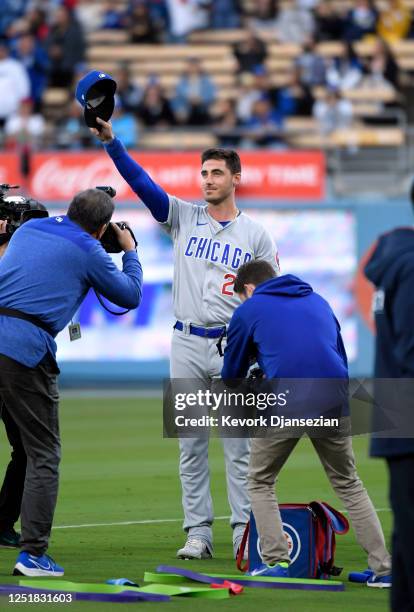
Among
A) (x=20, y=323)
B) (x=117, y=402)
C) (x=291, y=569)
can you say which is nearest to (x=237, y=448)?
(x=291, y=569)

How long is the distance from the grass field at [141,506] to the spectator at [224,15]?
1218 centimetres

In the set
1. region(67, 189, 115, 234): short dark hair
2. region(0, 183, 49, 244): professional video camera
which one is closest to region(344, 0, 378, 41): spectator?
region(0, 183, 49, 244): professional video camera

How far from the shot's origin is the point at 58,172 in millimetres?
24656

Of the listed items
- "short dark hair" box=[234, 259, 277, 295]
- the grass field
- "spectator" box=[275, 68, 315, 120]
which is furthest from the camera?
"spectator" box=[275, 68, 315, 120]

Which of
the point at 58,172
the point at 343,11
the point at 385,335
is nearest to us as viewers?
the point at 385,335

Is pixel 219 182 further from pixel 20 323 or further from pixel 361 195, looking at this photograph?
pixel 361 195

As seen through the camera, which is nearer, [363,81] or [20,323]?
[20,323]

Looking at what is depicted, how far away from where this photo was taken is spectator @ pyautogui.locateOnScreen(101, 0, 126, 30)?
30.2 meters

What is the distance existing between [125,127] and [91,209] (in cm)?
1724

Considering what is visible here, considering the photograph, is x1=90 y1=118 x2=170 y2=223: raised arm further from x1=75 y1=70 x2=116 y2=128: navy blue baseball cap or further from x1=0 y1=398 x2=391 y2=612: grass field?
x1=0 y1=398 x2=391 y2=612: grass field

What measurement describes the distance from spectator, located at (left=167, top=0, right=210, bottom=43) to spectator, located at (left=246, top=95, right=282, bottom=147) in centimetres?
390

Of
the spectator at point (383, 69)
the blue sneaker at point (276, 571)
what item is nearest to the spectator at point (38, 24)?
the spectator at point (383, 69)

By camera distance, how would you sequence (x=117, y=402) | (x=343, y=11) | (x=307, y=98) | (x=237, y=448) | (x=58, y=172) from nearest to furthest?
(x=237, y=448), (x=117, y=402), (x=58, y=172), (x=307, y=98), (x=343, y=11)

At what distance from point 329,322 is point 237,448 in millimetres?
1601
